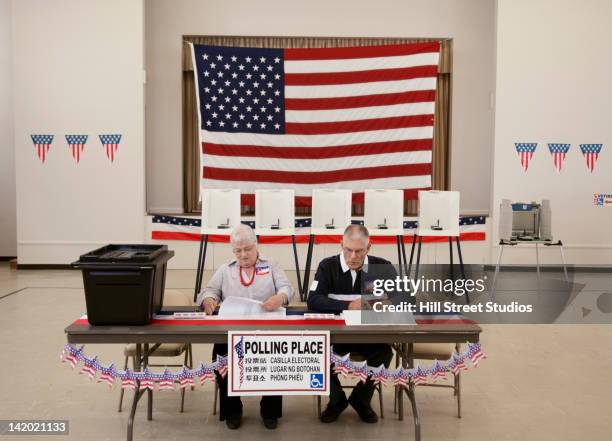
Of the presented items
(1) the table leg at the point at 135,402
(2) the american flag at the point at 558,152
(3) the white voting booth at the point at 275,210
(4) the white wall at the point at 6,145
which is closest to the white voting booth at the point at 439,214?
(3) the white voting booth at the point at 275,210

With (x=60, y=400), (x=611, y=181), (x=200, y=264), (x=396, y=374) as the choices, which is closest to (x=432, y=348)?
(x=396, y=374)

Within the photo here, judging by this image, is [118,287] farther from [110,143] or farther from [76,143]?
[76,143]

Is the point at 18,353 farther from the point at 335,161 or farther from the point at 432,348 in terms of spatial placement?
the point at 335,161

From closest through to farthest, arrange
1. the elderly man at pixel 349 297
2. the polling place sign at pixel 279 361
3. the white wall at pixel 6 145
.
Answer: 1. the polling place sign at pixel 279 361
2. the elderly man at pixel 349 297
3. the white wall at pixel 6 145

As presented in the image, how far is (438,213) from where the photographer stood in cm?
701

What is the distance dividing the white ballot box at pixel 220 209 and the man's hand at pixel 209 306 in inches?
139

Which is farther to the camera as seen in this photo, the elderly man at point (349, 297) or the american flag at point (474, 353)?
the elderly man at point (349, 297)

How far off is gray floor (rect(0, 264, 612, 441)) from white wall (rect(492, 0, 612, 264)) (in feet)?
11.6

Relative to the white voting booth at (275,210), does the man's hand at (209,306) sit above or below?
below

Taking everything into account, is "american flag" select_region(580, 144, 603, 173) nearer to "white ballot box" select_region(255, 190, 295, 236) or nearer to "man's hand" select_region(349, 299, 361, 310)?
"white ballot box" select_region(255, 190, 295, 236)

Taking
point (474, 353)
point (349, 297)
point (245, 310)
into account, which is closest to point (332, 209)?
point (349, 297)

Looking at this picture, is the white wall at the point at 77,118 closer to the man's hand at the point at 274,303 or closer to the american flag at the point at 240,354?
the man's hand at the point at 274,303

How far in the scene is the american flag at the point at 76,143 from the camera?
8461mm

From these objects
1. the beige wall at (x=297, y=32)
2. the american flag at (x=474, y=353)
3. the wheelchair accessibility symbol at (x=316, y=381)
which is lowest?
the wheelchair accessibility symbol at (x=316, y=381)
